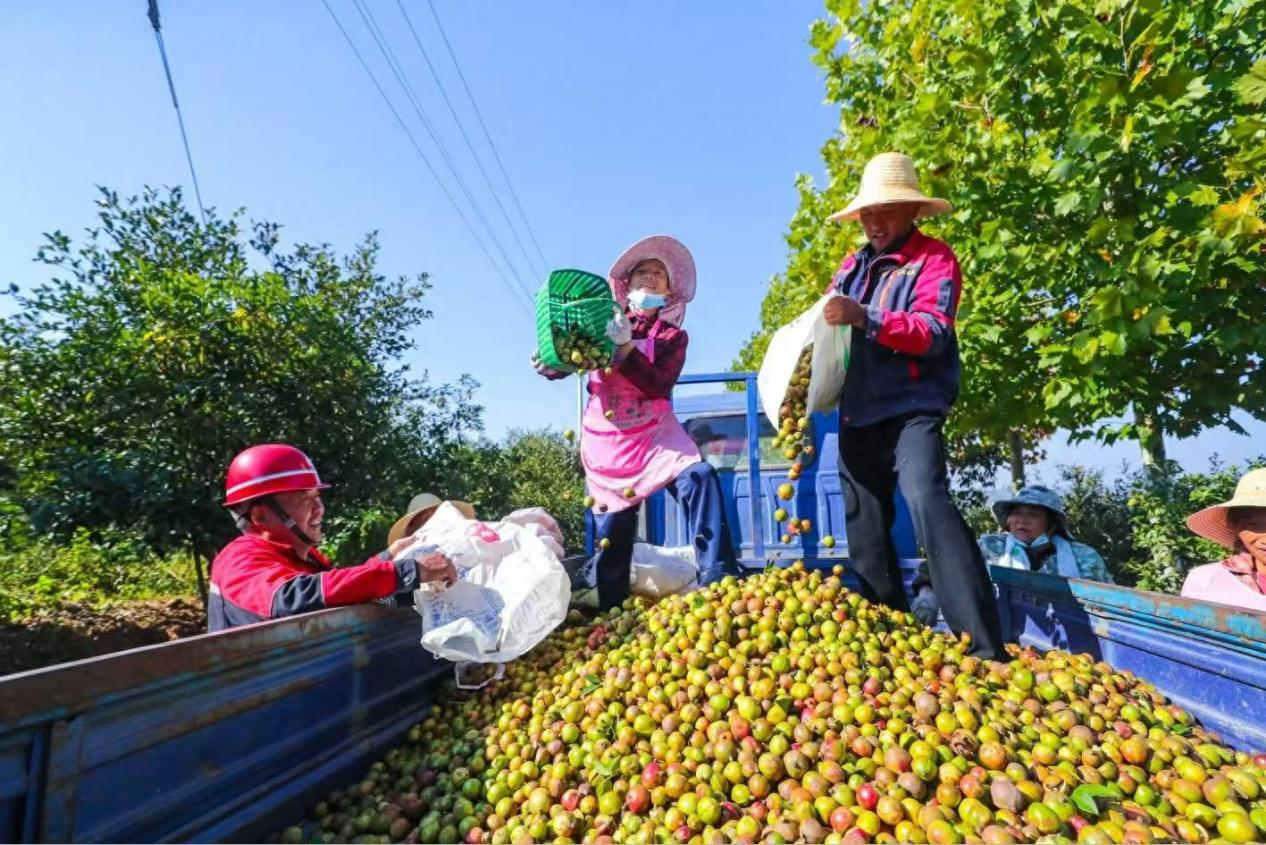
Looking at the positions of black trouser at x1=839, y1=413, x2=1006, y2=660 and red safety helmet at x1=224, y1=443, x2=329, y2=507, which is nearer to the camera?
black trouser at x1=839, y1=413, x2=1006, y2=660

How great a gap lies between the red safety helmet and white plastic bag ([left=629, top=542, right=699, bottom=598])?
68.5 inches

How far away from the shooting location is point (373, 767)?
8.09 ft

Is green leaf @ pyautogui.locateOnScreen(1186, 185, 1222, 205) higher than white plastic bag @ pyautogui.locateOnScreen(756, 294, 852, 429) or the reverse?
higher

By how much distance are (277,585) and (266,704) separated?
612mm

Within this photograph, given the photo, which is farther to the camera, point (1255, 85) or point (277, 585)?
point (1255, 85)

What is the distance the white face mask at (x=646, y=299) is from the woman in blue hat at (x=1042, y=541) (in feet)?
8.58

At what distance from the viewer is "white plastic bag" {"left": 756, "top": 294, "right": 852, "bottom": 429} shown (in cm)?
291

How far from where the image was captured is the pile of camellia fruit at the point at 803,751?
1856 millimetres

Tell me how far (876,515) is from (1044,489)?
7.17ft

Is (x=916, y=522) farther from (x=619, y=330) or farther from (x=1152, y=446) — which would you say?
(x=1152, y=446)

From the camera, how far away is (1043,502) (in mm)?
4672

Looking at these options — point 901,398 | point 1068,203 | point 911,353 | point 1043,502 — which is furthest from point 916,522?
point 1068,203

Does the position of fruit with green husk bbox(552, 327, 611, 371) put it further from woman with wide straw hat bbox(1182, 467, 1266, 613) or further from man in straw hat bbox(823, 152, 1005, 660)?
woman with wide straw hat bbox(1182, 467, 1266, 613)

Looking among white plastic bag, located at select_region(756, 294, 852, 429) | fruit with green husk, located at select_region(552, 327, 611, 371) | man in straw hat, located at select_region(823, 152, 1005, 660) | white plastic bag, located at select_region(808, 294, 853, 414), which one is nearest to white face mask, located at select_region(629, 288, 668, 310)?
fruit with green husk, located at select_region(552, 327, 611, 371)
